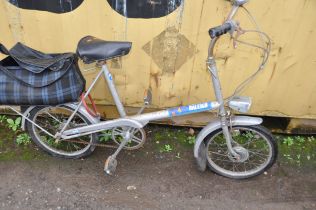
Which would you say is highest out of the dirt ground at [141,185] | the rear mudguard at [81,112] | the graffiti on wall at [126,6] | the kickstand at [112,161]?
the graffiti on wall at [126,6]

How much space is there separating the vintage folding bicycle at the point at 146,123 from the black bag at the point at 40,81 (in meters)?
0.18

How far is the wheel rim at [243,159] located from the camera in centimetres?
349

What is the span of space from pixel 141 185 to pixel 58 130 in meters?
1.03

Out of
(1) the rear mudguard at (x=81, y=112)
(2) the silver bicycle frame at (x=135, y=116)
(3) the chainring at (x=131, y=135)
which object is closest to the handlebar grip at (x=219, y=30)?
(2) the silver bicycle frame at (x=135, y=116)

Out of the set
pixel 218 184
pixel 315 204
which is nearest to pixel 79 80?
pixel 218 184

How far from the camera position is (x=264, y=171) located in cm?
348

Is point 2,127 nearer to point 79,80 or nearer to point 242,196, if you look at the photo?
point 79,80

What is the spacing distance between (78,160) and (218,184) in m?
1.53

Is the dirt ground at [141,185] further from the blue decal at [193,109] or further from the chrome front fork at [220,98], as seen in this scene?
the blue decal at [193,109]

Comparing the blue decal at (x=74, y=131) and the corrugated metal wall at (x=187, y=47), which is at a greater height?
the corrugated metal wall at (x=187, y=47)

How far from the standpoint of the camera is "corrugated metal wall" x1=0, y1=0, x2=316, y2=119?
3141 millimetres

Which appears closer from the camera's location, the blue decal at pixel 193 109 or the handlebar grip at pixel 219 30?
the handlebar grip at pixel 219 30

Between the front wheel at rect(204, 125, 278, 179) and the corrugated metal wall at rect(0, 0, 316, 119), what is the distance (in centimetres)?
39

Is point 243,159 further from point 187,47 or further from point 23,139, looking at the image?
point 23,139
